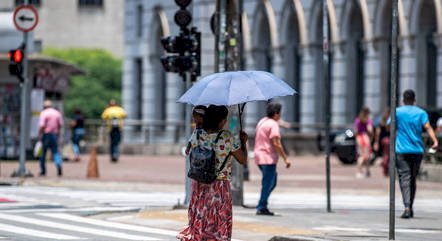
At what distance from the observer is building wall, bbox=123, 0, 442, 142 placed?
40.1 meters

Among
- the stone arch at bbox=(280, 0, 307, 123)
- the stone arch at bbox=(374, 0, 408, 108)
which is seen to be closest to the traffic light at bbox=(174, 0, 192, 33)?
the stone arch at bbox=(374, 0, 408, 108)

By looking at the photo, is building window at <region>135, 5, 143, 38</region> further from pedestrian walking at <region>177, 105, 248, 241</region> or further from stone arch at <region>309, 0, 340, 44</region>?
pedestrian walking at <region>177, 105, 248, 241</region>

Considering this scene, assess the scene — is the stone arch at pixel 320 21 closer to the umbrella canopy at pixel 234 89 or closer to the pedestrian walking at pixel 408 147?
the pedestrian walking at pixel 408 147

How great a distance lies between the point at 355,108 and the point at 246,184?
16.0 m

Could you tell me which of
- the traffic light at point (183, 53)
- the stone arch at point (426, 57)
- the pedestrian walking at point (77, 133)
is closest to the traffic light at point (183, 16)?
the traffic light at point (183, 53)

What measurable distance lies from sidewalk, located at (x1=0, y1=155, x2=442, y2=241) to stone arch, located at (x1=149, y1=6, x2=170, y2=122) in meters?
13.5

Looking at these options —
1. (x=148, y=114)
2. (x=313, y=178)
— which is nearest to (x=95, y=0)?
(x=148, y=114)

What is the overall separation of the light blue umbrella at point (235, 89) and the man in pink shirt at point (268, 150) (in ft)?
17.5

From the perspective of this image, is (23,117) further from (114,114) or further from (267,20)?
(267,20)

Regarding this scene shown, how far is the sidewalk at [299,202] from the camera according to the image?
16.9m

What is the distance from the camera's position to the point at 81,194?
24.5m

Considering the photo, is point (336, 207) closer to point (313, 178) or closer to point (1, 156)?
point (313, 178)

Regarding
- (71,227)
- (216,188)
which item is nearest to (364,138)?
(71,227)

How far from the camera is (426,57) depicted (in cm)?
4025
